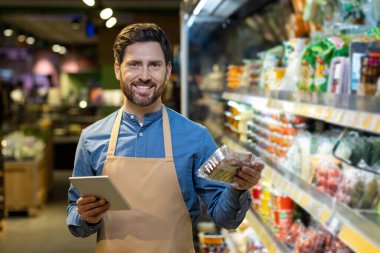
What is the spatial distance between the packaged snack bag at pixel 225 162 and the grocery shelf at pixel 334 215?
1.62ft

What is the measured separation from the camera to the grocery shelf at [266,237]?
11.0ft

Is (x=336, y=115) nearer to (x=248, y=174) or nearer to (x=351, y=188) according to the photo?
(x=351, y=188)

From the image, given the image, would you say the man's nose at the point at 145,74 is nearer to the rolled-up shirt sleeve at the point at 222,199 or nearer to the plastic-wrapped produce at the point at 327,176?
the rolled-up shirt sleeve at the point at 222,199

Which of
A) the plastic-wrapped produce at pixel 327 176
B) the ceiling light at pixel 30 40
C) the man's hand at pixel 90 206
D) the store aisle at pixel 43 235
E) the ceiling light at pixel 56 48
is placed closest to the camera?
the man's hand at pixel 90 206

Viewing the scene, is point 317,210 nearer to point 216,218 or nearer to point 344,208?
point 344,208

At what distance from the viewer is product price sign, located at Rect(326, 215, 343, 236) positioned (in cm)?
234

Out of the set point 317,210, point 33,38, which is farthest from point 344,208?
point 33,38

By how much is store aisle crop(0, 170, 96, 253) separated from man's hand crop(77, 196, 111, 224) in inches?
139

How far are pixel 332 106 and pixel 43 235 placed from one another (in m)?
5.12

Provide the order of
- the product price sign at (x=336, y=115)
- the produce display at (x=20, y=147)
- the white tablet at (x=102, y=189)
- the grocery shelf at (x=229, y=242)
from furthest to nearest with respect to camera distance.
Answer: the produce display at (x=20, y=147) → the grocery shelf at (x=229, y=242) → the product price sign at (x=336, y=115) → the white tablet at (x=102, y=189)

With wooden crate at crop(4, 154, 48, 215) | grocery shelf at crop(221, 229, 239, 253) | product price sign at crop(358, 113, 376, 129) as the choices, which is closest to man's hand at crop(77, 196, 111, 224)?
product price sign at crop(358, 113, 376, 129)

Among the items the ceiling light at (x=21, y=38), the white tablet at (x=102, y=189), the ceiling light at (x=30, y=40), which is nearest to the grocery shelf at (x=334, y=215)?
the white tablet at (x=102, y=189)

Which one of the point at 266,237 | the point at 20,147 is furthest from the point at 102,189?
the point at 20,147

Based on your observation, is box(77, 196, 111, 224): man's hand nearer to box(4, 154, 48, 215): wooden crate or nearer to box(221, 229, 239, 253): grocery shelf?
box(221, 229, 239, 253): grocery shelf
